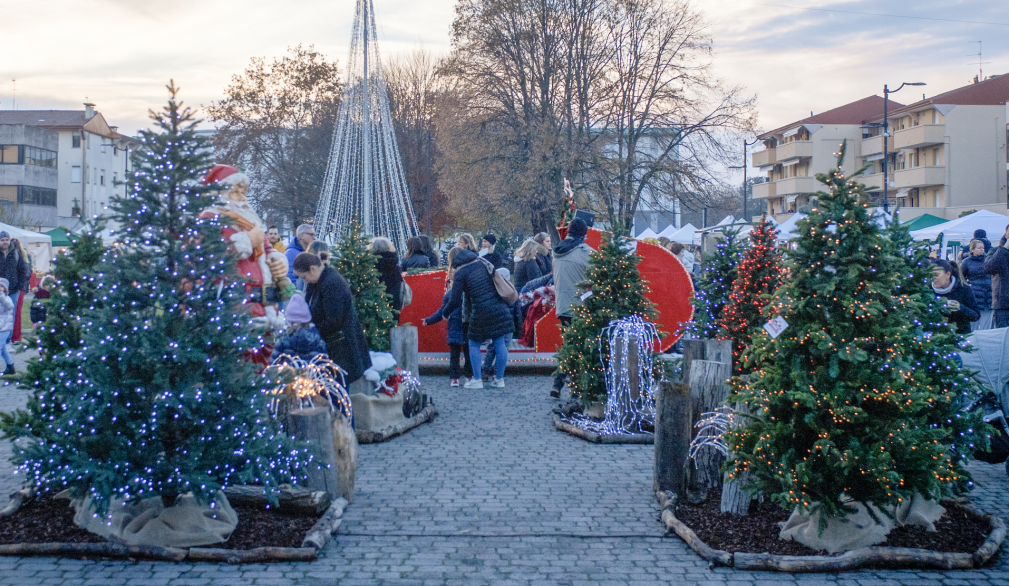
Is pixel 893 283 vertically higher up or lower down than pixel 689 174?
lower down

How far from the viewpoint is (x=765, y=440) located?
513 cm

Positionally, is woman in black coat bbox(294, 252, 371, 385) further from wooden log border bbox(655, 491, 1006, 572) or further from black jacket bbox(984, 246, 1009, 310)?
black jacket bbox(984, 246, 1009, 310)

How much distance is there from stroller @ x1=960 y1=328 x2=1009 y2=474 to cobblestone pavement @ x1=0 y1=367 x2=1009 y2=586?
0.26 m

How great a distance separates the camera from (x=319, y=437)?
5.95 m

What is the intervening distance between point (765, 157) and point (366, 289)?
3014 inches

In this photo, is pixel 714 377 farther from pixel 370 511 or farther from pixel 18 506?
pixel 18 506

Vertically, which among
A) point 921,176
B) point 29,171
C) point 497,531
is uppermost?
point 29,171

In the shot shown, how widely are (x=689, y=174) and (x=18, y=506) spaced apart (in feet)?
98.9

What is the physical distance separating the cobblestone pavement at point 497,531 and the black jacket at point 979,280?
6.36m

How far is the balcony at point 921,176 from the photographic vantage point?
56.4m

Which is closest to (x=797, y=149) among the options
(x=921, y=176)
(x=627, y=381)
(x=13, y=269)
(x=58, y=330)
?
(x=921, y=176)

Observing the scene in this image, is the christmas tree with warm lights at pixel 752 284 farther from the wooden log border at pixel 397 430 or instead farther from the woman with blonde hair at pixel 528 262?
the woman with blonde hair at pixel 528 262

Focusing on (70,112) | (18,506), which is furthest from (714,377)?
(70,112)

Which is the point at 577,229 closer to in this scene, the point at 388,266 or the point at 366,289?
the point at 388,266
